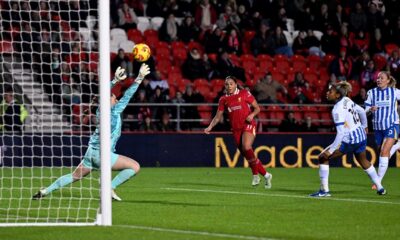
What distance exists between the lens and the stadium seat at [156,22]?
2886 cm

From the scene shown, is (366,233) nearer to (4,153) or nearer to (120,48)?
(4,153)

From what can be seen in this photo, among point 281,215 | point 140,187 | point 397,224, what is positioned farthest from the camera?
point 140,187

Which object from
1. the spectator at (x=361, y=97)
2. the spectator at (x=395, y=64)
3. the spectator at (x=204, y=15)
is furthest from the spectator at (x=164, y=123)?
the spectator at (x=395, y=64)

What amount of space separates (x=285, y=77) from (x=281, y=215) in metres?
15.8

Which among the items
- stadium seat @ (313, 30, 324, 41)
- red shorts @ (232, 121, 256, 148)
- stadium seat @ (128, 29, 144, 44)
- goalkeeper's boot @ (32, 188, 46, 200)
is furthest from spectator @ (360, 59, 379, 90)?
goalkeeper's boot @ (32, 188, 46, 200)

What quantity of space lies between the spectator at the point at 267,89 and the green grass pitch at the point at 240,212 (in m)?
6.13

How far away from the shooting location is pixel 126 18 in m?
28.0

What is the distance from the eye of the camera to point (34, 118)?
24.1 meters

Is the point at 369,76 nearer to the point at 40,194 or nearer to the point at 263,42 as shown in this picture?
the point at 263,42

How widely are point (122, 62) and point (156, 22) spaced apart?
372cm

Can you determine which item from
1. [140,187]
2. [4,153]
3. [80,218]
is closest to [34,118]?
[4,153]

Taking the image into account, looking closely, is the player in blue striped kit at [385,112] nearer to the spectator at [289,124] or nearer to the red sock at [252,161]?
A: the red sock at [252,161]

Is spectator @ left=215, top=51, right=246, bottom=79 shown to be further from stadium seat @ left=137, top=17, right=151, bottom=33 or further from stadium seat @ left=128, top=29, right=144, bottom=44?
stadium seat @ left=137, top=17, right=151, bottom=33

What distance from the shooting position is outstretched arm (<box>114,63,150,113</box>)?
1320 centimetres
